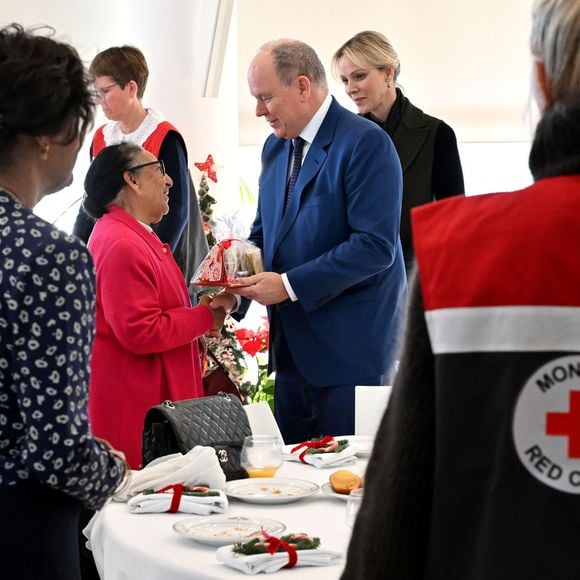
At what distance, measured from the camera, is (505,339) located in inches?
40.8

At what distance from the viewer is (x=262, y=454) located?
247 cm

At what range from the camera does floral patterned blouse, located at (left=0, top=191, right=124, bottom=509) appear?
1584 mm

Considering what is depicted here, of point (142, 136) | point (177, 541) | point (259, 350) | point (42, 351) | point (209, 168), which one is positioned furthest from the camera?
point (209, 168)

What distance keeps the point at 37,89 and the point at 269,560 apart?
0.88m

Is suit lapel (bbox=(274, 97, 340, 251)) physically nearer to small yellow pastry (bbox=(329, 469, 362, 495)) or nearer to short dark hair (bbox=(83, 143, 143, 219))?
short dark hair (bbox=(83, 143, 143, 219))

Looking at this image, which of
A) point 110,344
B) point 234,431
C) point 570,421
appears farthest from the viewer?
point 110,344

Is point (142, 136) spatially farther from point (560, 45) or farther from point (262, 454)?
point (560, 45)

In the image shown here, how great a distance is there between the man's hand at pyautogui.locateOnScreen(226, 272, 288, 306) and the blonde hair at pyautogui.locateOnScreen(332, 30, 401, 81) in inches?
46.4

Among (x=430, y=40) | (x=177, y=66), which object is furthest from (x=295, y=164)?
(x=430, y=40)

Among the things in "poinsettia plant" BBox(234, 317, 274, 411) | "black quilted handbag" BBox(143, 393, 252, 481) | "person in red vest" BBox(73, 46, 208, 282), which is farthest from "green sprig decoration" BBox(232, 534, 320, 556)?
"poinsettia plant" BBox(234, 317, 274, 411)

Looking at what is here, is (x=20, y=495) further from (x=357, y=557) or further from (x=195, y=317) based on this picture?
(x=195, y=317)

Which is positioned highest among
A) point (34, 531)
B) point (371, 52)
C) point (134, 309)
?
A: point (371, 52)

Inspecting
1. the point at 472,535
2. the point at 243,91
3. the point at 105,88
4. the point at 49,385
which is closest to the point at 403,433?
the point at 472,535

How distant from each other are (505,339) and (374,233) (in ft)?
8.06
